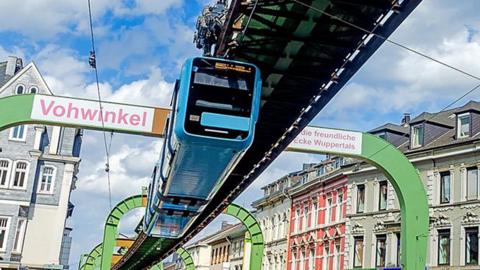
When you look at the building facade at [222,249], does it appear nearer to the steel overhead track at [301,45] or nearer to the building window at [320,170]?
the building window at [320,170]

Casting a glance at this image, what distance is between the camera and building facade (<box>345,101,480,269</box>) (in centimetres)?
3275

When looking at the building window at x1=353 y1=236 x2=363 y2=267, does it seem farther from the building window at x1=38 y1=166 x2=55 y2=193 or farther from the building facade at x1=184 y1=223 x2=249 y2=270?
the building window at x1=38 y1=166 x2=55 y2=193

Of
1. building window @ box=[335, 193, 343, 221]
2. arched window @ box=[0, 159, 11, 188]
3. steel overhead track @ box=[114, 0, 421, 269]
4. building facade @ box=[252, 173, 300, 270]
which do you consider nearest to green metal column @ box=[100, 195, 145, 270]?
steel overhead track @ box=[114, 0, 421, 269]

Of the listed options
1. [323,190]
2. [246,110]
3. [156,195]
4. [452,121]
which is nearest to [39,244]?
[323,190]

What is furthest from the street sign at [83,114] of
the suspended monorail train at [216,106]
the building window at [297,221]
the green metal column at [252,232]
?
the building window at [297,221]

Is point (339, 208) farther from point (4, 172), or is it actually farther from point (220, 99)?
point (220, 99)

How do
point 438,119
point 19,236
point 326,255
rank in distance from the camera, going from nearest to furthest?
1. point 438,119
2. point 19,236
3. point 326,255

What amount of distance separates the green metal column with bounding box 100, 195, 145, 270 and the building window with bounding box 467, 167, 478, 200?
16.3m

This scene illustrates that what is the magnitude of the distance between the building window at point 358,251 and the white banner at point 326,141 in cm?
2434

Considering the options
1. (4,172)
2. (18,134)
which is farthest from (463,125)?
(4,172)

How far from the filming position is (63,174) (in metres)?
47.5

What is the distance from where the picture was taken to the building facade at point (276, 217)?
53594 mm

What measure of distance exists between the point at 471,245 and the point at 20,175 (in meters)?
28.4

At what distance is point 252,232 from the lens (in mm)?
25359
